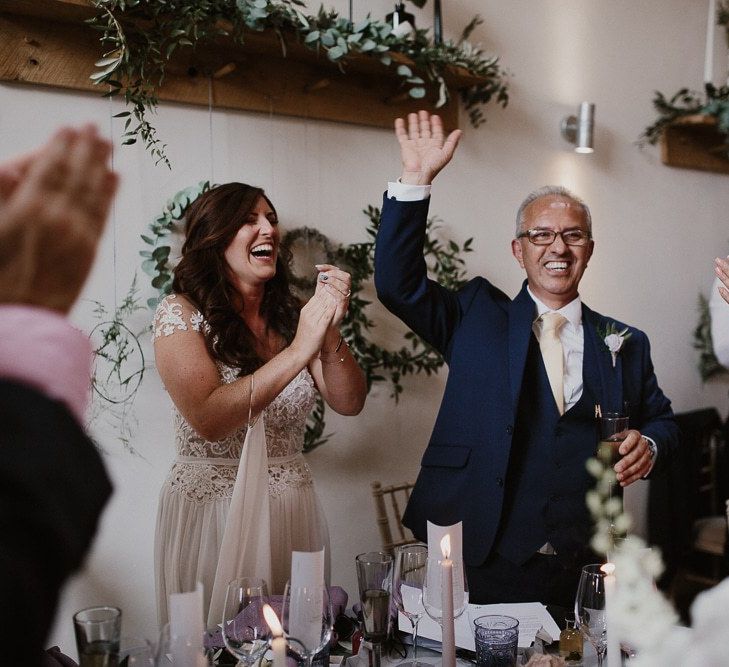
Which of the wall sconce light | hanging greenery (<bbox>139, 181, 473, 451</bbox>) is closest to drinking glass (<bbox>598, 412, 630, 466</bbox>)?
hanging greenery (<bbox>139, 181, 473, 451</bbox>)

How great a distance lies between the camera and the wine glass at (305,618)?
115cm

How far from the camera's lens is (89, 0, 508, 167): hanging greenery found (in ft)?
6.51

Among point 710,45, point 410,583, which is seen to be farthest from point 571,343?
point 710,45

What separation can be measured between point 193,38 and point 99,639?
1672 millimetres

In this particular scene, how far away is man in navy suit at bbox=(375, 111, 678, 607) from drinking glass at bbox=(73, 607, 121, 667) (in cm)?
120

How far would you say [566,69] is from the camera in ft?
11.0

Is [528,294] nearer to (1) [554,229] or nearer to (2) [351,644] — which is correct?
(1) [554,229]

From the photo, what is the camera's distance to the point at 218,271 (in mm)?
2006

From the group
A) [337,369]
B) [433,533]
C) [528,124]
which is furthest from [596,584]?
[528,124]

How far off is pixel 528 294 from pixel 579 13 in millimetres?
1850

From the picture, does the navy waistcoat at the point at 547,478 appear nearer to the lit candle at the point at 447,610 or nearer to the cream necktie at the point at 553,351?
the cream necktie at the point at 553,351

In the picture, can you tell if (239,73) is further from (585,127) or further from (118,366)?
Answer: (585,127)

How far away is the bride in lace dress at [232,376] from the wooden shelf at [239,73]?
1.65 feet

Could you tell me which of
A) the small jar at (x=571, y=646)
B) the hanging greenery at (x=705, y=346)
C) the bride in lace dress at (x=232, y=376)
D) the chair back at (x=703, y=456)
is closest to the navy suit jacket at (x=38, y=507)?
the small jar at (x=571, y=646)
